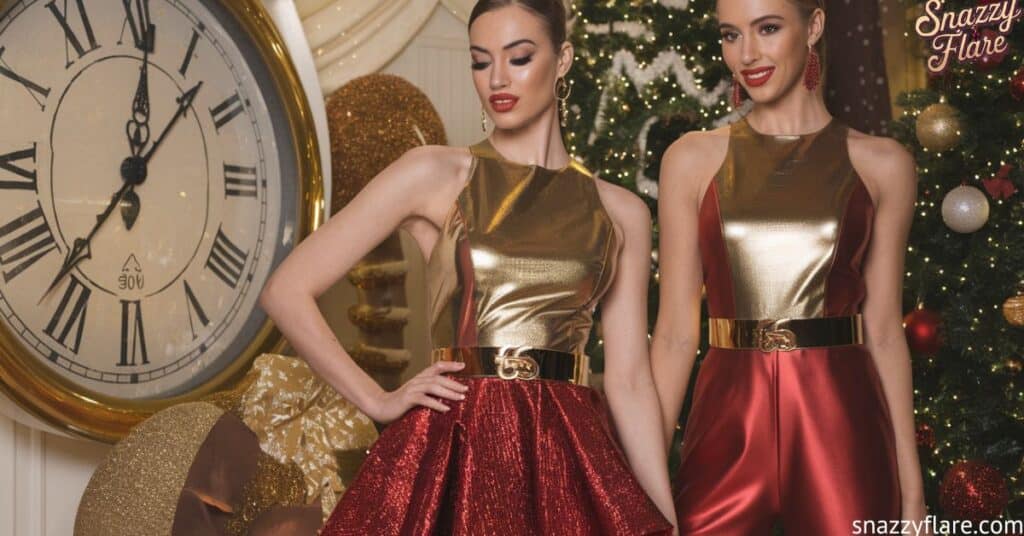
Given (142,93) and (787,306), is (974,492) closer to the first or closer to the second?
(787,306)

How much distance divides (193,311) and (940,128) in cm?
231

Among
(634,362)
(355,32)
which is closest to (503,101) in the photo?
(634,362)

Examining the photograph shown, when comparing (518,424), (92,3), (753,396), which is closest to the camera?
(518,424)

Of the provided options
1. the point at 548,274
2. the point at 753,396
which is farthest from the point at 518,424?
the point at 753,396

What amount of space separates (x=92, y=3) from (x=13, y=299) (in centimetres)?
77

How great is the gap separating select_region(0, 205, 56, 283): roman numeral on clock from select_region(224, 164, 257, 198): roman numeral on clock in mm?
547

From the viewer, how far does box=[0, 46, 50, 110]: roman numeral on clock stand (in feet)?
10.2

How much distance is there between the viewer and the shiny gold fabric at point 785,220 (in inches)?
108

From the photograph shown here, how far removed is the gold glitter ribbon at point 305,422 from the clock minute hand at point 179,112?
595mm

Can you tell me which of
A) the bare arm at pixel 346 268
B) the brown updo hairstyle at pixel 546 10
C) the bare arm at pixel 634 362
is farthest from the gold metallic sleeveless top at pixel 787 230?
the bare arm at pixel 346 268

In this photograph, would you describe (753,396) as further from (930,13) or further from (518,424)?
(930,13)

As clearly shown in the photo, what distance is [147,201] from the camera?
340 centimetres

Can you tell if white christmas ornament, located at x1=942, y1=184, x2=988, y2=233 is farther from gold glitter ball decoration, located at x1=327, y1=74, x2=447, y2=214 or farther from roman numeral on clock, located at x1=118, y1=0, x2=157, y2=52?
roman numeral on clock, located at x1=118, y1=0, x2=157, y2=52

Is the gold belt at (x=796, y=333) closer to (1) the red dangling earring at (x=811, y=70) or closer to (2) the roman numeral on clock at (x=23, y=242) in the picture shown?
(1) the red dangling earring at (x=811, y=70)
